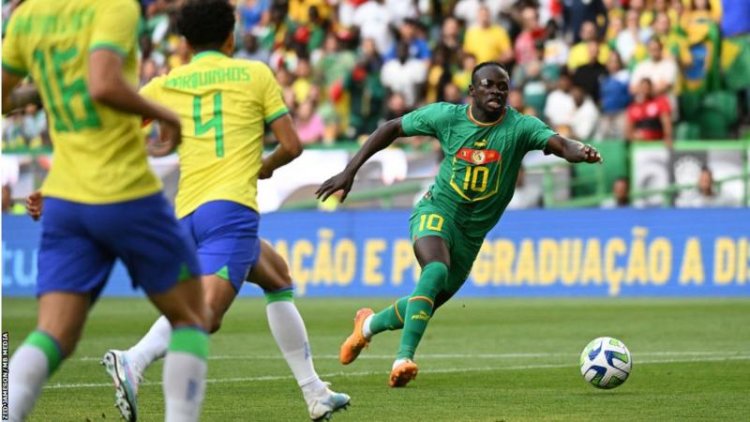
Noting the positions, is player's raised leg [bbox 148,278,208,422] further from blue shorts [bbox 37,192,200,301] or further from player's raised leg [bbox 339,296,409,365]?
player's raised leg [bbox 339,296,409,365]

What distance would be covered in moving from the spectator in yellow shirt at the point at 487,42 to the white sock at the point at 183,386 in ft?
59.8

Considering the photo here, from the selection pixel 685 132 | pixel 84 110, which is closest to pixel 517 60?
pixel 685 132

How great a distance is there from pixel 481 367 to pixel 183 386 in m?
6.16

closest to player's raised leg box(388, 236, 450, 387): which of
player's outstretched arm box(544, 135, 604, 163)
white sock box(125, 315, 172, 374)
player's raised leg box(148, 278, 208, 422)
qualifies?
player's outstretched arm box(544, 135, 604, 163)

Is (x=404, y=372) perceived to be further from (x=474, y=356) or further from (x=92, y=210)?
(x=92, y=210)

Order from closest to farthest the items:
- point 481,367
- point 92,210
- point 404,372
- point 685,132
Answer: point 92,210 < point 404,372 < point 481,367 < point 685,132

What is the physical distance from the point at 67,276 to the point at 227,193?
1.69 meters

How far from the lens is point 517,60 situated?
24.3 m

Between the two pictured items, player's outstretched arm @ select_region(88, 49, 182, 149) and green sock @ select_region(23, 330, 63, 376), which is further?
green sock @ select_region(23, 330, 63, 376)

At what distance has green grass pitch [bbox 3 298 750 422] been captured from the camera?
9297 mm

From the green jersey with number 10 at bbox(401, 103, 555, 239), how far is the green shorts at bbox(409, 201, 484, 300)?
0.14 ft

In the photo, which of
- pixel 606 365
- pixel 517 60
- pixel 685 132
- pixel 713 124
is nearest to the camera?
pixel 606 365

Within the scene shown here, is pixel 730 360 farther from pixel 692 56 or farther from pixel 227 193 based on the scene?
pixel 692 56

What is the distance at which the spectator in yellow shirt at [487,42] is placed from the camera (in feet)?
80.3
